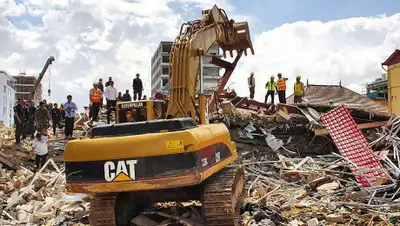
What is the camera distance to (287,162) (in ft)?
44.6

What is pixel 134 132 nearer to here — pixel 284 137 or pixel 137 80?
pixel 284 137

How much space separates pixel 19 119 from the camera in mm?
15539

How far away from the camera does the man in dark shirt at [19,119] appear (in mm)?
15570

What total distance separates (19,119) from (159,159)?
10.9m

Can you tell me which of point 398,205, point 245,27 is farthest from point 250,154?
point 398,205

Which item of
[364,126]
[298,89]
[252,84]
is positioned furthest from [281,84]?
[364,126]

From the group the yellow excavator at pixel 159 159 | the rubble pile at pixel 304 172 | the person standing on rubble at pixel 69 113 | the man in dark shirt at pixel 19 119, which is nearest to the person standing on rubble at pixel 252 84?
the rubble pile at pixel 304 172

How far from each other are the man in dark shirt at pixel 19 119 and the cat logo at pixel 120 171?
10.4 m

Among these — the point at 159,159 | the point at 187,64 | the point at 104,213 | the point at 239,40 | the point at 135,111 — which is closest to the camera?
the point at 159,159

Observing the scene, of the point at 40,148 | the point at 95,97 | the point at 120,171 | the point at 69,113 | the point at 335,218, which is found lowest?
the point at 335,218

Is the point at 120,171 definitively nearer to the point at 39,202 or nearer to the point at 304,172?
the point at 39,202

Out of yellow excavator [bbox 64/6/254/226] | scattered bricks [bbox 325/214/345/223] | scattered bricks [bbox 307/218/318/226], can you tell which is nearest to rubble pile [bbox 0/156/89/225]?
yellow excavator [bbox 64/6/254/226]

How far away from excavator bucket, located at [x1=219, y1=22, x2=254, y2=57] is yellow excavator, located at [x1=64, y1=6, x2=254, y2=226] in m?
3.70

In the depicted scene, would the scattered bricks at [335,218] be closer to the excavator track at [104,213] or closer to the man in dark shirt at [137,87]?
the excavator track at [104,213]
